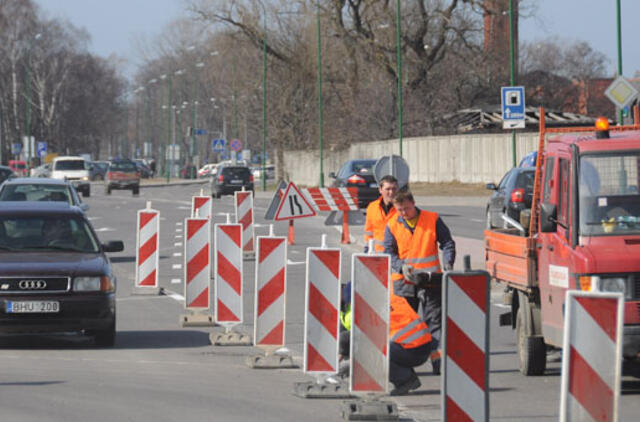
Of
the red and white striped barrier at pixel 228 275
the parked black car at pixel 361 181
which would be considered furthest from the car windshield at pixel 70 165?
the red and white striped barrier at pixel 228 275

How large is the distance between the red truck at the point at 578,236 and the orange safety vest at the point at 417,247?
815 mm

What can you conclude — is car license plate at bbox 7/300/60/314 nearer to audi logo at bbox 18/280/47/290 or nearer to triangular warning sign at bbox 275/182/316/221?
audi logo at bbox 18/280/47/290

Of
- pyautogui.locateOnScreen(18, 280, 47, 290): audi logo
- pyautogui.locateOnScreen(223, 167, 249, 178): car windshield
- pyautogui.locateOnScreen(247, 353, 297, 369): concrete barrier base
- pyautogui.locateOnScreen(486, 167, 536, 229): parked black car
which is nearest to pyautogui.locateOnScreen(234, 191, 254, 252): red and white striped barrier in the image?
pyautogui.locateOnScreen(486, 167, 536, 229): parked black car

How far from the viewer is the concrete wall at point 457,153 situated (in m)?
58.3

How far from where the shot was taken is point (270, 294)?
12.1 m

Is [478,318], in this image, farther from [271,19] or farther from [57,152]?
[57,152]

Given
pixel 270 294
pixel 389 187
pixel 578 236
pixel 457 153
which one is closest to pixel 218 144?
pixel 457 153

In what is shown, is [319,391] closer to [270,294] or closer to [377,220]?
[270,294]

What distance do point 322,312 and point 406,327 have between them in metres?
0.76

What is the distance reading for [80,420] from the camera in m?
9.12

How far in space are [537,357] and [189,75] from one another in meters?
122

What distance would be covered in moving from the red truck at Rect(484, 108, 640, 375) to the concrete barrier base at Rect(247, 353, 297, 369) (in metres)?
2.05

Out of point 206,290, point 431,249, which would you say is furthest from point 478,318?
point 206,290

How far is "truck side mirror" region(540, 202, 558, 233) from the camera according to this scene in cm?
1055
